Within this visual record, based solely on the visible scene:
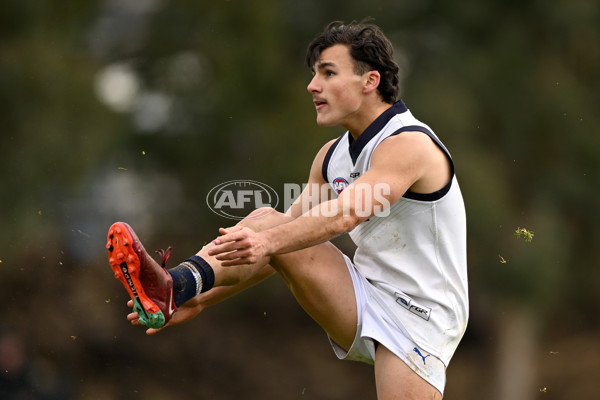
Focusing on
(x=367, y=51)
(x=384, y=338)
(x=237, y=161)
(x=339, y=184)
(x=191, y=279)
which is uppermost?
(x=367, y=51)

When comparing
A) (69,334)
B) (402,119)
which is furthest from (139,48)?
(402,119)

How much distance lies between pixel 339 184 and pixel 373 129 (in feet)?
1.20

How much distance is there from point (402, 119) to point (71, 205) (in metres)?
6.53

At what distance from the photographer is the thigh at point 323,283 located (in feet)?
13.5

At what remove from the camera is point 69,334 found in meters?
10.8

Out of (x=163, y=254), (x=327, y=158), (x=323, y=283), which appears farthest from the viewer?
(x=327, y=158)

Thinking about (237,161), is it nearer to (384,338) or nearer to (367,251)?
(367,251)

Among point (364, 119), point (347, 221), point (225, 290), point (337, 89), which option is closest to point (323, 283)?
point (347, 221)

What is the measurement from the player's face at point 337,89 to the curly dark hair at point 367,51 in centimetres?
4

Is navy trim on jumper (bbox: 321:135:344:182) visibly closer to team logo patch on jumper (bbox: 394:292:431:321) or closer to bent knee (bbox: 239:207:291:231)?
bent knee (bbox: 239:207:291:231)

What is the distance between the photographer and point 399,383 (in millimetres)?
4066

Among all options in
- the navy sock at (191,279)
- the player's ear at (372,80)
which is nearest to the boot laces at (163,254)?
the navy sock at (191,279)

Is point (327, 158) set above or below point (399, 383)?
above

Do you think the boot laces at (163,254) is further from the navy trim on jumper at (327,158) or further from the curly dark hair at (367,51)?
the curly dark hair at (367,51)
